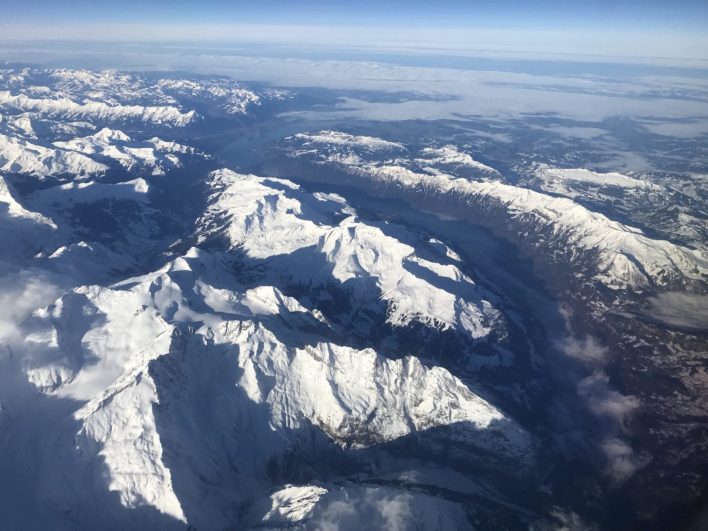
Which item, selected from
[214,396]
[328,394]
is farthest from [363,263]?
[214,396]

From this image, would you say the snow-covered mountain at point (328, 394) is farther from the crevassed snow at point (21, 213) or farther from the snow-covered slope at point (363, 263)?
the crevassed snow at point (21, 213)

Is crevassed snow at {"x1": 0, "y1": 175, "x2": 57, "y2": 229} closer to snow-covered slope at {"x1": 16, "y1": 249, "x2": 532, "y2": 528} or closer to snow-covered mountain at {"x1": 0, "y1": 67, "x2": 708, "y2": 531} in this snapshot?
snow-covered mountain at {"x1": 0, "y1": 67, "x2": 708, "y2": 531}

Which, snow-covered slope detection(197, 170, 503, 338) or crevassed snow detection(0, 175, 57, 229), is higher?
crevassed snow detection(0, 175, 57, 229)

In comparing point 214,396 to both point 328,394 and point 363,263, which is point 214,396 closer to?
point 328,394

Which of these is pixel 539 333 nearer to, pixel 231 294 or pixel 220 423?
pixel 231 294

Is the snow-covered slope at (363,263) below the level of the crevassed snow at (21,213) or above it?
below

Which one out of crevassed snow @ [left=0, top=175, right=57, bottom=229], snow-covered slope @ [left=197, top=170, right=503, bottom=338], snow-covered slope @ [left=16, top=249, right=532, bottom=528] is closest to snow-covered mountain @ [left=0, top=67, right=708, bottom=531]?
snow-covered slope @ [left=16, top=249, right=532, bottom=528]

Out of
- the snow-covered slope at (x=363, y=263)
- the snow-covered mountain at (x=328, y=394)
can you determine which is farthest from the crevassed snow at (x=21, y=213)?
the snow-covered slope at (x=363, y=263)

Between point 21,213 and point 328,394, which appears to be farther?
point 21,213

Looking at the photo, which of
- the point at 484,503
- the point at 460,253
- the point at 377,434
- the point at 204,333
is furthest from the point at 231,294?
the point at 460,253

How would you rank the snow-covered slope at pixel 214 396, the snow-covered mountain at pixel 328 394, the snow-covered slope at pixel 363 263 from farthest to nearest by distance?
1. the snow-covered slope at pixel 363 263
2. the snow-covered slope at pixel 214 396
3. the snow-covered mountain at pixel 328 394

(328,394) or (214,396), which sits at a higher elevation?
(214,396)
